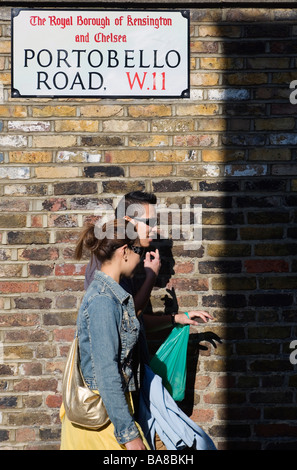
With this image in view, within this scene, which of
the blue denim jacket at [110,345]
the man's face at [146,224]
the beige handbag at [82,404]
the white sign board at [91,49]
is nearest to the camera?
the blue denim jacket at [110,345]

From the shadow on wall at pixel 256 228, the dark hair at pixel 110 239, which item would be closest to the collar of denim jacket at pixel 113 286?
the dark hair at pixel 110 239

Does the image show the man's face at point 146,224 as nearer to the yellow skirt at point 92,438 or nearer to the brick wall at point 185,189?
the brick wall at point 185,189

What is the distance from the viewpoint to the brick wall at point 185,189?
3514 mm

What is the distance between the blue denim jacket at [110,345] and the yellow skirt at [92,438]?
10cm

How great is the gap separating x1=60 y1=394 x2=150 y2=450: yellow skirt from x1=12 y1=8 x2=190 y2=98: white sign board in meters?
1.86

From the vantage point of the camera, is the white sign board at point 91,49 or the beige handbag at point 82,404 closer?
the beige handbag at point 82,404

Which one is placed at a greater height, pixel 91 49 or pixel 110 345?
pixel 91 49

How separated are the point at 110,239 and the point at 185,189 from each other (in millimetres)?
975

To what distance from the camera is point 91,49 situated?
3.47 meters

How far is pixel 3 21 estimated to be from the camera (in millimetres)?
3484

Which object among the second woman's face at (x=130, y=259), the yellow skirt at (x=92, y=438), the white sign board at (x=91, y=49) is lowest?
the yellow skirt at (x=92, y=438)

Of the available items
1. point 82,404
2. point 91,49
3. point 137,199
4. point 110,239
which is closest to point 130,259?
point 110,239

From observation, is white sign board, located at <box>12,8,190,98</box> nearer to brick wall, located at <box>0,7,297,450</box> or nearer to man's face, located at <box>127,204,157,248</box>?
brick wall, located at <box>0,7,297,450</box>

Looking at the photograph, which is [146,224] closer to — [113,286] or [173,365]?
[113,286]
